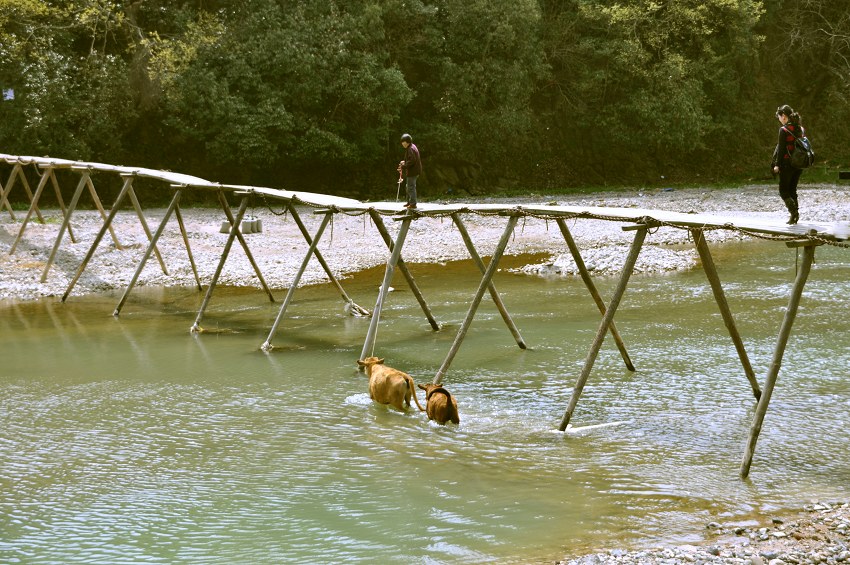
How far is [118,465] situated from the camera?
1056 cm

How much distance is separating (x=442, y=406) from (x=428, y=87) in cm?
2924

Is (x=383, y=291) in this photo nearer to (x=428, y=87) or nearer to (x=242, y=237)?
(x=242, y=237)

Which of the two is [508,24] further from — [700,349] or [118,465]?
[118,465]

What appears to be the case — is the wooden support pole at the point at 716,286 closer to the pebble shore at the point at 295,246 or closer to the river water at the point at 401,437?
the river water at the point at 401,437

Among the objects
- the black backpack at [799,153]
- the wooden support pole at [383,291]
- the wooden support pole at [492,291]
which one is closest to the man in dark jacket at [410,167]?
the wooden support pole at [492,291]

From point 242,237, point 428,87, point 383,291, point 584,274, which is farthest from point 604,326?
point 428,87

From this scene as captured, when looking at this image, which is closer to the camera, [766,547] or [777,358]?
[766,547]

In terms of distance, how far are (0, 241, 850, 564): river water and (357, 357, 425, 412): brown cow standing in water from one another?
0.26 meters

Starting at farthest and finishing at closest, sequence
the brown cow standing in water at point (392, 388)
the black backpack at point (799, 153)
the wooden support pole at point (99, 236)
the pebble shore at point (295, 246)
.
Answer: the pebble shore at point (295, 246) < the wooden support pole at point (99, 236) < the black backpack at point (799, 153) < the brown cow standing in water at point (392, 388)

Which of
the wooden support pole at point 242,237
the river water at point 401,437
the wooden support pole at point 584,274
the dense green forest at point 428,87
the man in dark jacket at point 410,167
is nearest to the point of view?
the river water at point 401,437

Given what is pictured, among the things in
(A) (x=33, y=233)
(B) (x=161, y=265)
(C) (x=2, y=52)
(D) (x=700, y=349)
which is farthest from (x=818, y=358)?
(C) (x=2, y=52)

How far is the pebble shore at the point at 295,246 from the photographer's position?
22828mm

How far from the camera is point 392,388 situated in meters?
12.0

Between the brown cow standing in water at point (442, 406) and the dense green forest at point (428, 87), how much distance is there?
76.8ft
